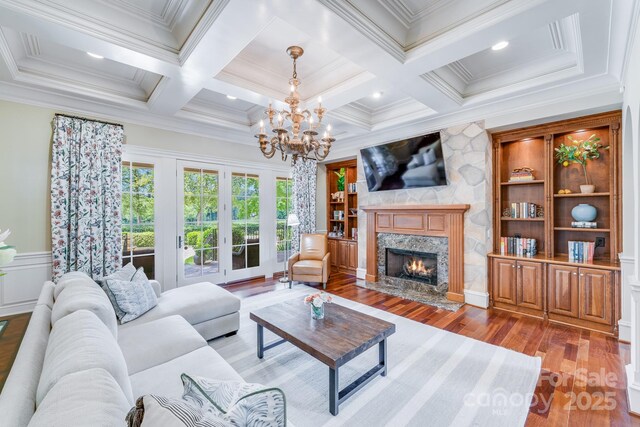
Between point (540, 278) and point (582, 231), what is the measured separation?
86 centimetres

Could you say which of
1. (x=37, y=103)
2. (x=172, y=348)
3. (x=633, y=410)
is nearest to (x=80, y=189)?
(x=37, y=103)

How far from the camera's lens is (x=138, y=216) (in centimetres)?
416

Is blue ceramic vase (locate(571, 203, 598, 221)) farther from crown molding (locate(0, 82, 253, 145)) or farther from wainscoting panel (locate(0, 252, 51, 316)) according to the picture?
wainscoting panel (locate(0, 252, 51, 316))

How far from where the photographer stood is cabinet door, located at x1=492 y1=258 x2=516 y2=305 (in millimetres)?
3746

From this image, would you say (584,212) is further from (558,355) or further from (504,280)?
(558,355)

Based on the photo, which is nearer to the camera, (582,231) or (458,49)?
(458,49)

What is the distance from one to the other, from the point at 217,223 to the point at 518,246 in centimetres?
473

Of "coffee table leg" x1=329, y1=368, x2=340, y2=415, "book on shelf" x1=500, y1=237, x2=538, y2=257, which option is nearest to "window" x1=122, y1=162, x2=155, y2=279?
"coffee table leg" x1=329, y1=368, x2=340, y2=415

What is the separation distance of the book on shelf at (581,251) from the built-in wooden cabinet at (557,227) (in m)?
0.08

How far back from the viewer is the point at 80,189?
3.53 metres

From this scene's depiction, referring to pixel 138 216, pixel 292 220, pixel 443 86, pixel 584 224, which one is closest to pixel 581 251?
pixel 584 224

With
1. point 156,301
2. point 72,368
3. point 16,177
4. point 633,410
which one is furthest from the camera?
point 16,177

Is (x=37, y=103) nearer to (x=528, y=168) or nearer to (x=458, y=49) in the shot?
(x=458, y=49)

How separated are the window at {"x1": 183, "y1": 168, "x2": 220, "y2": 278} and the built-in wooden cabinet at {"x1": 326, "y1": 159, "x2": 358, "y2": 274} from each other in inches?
105
